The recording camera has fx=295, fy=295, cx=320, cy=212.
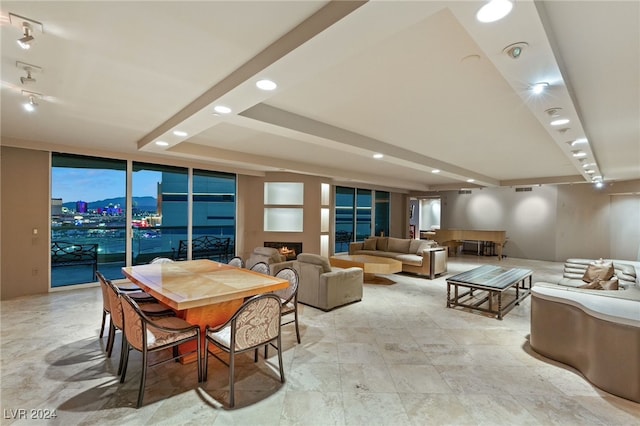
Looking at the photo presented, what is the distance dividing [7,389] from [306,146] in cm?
426

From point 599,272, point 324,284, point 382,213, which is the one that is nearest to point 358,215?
point 382,213

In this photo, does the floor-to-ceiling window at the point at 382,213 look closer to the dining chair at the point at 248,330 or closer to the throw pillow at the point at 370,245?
the throw pillow at the point at 370,245

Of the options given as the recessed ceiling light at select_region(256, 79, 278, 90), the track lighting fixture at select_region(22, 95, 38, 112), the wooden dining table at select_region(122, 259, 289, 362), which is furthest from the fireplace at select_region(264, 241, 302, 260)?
the recessed ceiling light at select_region(256, 79, 278, 90)

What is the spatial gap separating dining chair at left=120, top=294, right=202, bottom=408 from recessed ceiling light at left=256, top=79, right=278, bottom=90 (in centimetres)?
193

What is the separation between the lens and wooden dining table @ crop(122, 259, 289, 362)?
7.96 ft

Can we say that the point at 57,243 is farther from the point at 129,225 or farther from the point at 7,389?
the point at 7,389

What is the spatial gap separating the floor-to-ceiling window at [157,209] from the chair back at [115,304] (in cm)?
367

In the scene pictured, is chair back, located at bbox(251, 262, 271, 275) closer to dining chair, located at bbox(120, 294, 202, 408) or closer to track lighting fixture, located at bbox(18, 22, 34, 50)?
dining chair, located at bbox(120, 294, 202, 408)

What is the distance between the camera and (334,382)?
2555 mm

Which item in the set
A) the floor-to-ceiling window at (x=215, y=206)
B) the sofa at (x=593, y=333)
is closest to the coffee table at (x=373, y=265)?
the sofa at (x=593, y=333)

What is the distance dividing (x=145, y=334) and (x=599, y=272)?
19.0ft

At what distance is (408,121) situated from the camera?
11.8 ft

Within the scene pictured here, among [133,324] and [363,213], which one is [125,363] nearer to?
[133,324]

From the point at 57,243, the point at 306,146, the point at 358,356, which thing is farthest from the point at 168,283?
the point at 57,243
